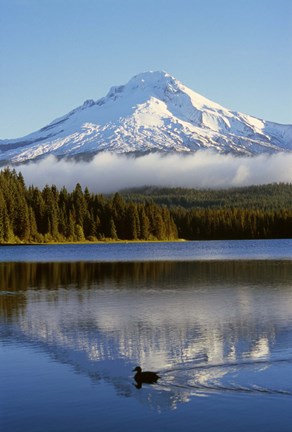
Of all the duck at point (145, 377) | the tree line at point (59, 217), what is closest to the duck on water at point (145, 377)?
the duck at point (145, 377)

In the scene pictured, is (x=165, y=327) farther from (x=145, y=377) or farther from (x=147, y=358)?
(x=145, y=377)

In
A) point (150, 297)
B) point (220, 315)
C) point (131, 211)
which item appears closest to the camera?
point (220, 315)

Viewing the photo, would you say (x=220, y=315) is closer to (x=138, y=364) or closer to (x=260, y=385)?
(x=138, y=364)

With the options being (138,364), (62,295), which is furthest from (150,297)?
(138,364)

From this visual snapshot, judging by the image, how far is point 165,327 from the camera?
36531 mm

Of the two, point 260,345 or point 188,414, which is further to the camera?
point 260,345

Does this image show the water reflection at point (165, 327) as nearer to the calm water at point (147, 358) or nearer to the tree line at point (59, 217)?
the calm water at point (147, 358)

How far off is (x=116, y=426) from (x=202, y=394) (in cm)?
402

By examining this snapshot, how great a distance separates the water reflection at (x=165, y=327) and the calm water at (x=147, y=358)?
0.22 feet

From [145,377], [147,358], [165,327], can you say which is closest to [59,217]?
[165,327]

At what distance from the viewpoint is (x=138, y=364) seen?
2758cm

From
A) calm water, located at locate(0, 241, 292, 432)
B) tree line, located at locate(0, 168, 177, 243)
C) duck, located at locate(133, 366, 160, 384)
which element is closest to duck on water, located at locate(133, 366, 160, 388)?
duck, located at locate(133, 366, 160, 384)

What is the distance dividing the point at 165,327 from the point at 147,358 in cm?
789

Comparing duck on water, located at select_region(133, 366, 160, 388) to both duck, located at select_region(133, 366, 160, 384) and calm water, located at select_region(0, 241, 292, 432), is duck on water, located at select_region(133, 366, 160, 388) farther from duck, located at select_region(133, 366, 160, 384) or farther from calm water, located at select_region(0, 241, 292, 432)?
calm water, located at select_region(0, 241, 292, 432)
